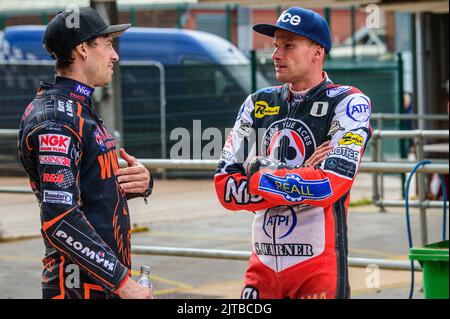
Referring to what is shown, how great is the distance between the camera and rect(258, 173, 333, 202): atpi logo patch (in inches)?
163

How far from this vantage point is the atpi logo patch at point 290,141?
4344 mm

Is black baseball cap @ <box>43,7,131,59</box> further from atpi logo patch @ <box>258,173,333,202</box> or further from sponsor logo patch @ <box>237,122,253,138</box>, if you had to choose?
atpi logo patch @ <box>258,173,333,202</box>

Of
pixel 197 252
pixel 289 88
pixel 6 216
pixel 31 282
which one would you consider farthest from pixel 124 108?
pixel 289 88

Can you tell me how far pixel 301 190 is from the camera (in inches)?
164

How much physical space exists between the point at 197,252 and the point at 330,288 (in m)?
3.44

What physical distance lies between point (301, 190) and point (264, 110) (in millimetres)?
483

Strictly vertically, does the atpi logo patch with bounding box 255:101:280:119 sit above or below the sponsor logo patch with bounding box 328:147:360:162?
above

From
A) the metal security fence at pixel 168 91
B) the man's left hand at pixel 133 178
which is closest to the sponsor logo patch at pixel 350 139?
the man's left hand at pixel 133 178

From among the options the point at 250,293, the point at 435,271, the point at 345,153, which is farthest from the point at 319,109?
the point at 435,271

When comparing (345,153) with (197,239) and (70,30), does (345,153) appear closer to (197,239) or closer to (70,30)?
(70,30)

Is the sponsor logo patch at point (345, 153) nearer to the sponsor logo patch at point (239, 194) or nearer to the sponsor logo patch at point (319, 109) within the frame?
the sponsor logo patch at point (319, 109)

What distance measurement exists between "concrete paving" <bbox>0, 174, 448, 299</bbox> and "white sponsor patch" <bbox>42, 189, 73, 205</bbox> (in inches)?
171

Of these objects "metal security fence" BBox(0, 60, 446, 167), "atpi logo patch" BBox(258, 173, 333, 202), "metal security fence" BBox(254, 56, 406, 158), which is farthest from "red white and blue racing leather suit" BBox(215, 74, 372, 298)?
"metal security fence" BBox(254, 56, 406, 158)

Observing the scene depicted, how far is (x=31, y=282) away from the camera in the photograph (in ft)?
30.9
